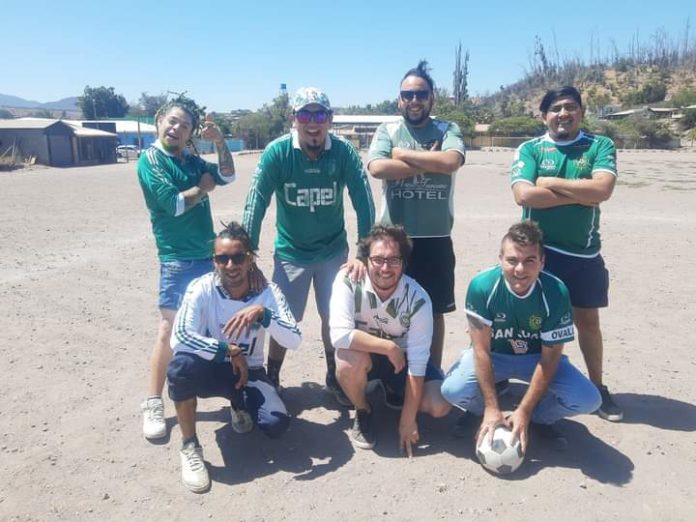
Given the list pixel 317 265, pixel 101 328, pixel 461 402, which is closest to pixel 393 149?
pixel 317 265

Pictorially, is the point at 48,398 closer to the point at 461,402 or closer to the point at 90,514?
the point at 90,514

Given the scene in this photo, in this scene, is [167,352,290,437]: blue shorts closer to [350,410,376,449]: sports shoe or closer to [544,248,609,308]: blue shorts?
[350,410,376,449]: sports shoe

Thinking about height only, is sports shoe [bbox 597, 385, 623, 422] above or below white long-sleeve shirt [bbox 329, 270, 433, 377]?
below

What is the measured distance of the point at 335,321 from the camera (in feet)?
12.8

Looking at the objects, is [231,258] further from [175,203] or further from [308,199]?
[308,199]

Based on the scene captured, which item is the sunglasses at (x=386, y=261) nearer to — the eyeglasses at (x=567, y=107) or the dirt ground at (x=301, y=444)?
the dirt ground at (x=301, y=444)

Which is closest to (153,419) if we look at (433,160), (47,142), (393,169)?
(393,169)

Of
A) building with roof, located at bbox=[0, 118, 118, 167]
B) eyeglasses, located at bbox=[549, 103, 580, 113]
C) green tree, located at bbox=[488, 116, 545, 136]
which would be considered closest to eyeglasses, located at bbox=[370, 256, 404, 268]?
eyeglasses, located at bbox=[549, 103, 580, 113]

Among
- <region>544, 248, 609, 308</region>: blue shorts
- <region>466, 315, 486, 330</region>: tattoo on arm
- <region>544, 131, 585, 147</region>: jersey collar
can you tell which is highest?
<region>544, 131, 585, 147</region>: jersey collar

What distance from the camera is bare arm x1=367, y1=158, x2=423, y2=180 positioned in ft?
13.8

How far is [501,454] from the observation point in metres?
3.53

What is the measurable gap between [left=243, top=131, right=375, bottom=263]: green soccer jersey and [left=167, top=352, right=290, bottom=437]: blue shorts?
100 centimetres

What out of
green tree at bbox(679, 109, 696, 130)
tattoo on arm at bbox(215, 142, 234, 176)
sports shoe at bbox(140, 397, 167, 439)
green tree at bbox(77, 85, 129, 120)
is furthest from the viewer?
green tree at bbox(77, 85, 129, 120)

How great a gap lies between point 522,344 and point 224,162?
8.39 feet
